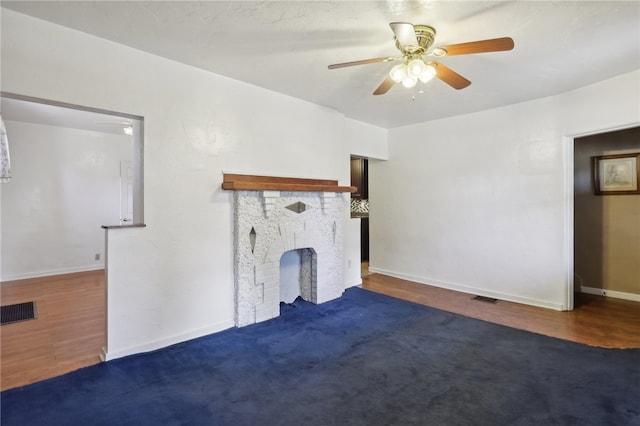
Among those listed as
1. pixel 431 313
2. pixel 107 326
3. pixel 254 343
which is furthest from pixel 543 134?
pixel 107 326

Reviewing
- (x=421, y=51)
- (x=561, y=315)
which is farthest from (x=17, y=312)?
(x=561, y=315)

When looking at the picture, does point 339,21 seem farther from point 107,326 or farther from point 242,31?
point 107,326

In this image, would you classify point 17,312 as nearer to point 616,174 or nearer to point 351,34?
point 351,34

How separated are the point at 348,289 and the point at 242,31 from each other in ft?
11.7

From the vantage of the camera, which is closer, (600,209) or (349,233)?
(600,209)

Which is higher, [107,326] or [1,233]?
[1,233]

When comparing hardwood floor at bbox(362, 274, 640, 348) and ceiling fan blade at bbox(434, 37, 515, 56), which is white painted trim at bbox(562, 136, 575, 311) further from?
ceiling fan blade at bbox(434, 37, 515, 56)

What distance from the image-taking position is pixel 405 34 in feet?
6.34

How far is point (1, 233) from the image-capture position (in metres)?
4.87

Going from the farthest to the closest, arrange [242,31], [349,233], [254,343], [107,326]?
[349,233] → [254,343] → [107,326] → [242,31]

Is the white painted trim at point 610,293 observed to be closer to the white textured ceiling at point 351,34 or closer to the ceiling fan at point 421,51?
the white textured ceiling at point 351,34

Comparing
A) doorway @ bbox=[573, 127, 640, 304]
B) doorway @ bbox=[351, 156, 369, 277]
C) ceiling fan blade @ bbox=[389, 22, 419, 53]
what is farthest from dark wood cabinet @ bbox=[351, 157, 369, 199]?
ceiling fan blade @ bbox=[389, 22, 419, 53]

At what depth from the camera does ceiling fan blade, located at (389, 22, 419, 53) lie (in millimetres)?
1851

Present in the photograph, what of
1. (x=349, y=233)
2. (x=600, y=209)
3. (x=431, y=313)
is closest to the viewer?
(x=431, y=313)
